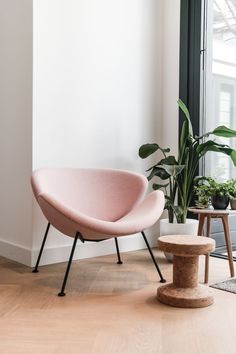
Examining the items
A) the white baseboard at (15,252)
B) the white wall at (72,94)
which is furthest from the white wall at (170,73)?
the white baseboard at (15,252)

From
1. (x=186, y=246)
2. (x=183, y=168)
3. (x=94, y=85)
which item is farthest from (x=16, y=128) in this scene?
(x=186, y=246)

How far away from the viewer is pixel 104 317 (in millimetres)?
2092

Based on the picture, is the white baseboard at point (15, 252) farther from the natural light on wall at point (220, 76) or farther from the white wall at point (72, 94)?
the natural light on wall at point (220, 76)

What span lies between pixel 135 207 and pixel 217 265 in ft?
2.51

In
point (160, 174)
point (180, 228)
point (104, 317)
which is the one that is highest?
point (160, 174)

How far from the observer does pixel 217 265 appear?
318cm

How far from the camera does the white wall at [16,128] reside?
3122 mm

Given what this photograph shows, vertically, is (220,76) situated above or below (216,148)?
above

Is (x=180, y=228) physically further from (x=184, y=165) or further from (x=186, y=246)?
(x=186, y=246)

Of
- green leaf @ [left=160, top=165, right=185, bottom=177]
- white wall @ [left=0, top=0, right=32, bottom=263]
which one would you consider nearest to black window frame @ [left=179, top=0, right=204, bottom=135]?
green leaf @ [left=160, top=165, right=185, bottom=177]

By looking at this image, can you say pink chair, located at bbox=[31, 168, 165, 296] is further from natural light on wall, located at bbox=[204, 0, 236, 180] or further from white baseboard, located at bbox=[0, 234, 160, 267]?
natural light on wall, located at bbox=[204, 0, 236, 180]

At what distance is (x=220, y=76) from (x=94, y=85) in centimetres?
108

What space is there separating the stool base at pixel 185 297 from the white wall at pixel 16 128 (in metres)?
1.19

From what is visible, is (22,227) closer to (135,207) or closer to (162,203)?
(135,207)
